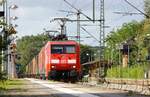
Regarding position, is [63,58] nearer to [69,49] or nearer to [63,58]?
[63,58]

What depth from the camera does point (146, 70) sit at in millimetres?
54062

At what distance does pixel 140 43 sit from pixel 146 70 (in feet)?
140

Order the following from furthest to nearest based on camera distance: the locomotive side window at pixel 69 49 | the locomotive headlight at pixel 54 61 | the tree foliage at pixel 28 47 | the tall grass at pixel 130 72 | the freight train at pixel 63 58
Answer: the tree foliage at pixel 28 47 < the tall grass at pixel 130 72 < the locomotive headlight at pixel 54 61 < the locomotive side window at pixel 69 49 < the freight train at pixel 63 58

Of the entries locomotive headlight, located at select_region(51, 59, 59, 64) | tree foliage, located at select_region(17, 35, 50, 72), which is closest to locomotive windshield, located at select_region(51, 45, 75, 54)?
locomotive headlight, located at select_region(51, 59, 59, 64)

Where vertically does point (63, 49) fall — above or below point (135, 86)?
above

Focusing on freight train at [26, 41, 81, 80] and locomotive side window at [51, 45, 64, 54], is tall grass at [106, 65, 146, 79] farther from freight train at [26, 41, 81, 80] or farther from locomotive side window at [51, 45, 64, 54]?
locomotive side window at [51, 45, 64, 54]

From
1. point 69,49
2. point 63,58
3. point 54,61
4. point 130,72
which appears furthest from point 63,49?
point 130,72

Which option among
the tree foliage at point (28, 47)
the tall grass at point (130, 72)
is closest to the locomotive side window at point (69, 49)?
the tall grass at point (130, 72)

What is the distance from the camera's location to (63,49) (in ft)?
182

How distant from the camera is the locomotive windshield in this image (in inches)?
2178

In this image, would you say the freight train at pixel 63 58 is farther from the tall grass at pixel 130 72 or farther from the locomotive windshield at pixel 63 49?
the tall grass at pixel 130 72

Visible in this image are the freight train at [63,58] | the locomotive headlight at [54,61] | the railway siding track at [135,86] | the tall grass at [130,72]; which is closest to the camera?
the railway siding track at [135,86]

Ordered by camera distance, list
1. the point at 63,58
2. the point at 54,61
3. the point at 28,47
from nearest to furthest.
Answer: the point at 63,58 < the point at 54,61 < the point at 28,47

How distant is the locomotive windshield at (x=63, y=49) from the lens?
55312mm
